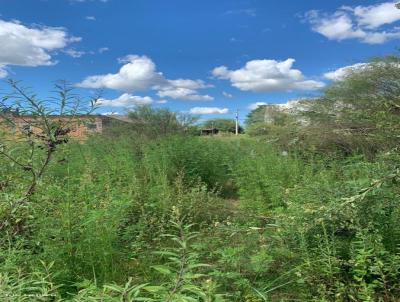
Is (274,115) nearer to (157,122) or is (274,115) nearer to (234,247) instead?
Result: (157,122)

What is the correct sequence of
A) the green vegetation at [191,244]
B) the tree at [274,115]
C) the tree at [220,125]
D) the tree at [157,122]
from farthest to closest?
the tree at [220,125] < the tree at [157,122] < the tree at [274,115] < the green vegetation at [191,244]

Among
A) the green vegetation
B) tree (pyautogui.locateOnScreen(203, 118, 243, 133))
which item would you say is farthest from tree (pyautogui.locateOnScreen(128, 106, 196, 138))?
the green vegetation

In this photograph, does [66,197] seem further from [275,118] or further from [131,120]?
[131,120]

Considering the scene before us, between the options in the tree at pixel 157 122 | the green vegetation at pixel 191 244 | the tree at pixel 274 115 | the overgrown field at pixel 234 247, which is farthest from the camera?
the tree at pixel 157 122

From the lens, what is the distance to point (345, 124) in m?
7.27

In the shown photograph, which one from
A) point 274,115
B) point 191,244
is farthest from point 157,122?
point 191,244

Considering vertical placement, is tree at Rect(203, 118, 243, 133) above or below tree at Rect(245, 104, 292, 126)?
above

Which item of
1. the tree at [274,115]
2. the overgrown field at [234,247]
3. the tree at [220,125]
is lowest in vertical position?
the overgrown field at [234,247]

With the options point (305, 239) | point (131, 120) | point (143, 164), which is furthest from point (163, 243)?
point (131, 120)

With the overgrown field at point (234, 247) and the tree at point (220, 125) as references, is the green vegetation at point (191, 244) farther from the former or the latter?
the tree at point (220, 125)

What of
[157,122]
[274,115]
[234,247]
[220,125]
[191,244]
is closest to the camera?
[234,247]

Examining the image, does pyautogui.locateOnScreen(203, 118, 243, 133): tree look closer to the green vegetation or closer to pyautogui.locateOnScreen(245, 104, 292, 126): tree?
pyautogui.locateOnScreen(245, 104, 292, 126): tree

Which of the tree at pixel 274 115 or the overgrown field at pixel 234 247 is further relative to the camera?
the tree at pixel 274 115

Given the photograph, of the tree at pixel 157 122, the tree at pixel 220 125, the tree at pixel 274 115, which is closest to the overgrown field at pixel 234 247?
the tree at pixel 274 115
